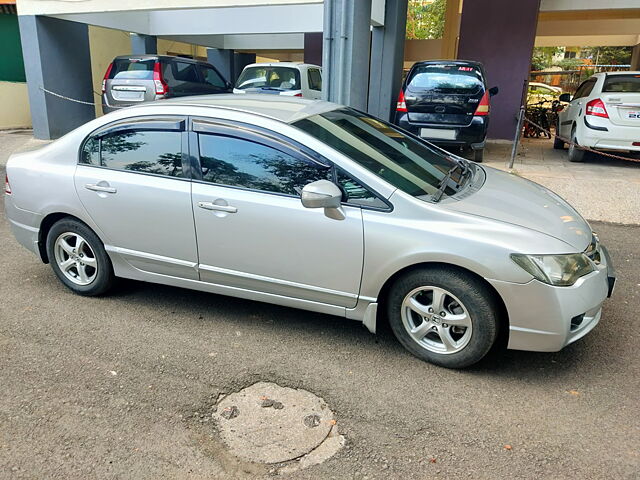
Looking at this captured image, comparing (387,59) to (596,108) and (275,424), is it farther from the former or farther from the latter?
(275,424)

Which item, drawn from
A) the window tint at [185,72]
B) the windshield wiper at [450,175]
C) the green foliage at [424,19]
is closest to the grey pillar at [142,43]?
the window tint at [185,72]

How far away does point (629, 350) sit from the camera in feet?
11.8

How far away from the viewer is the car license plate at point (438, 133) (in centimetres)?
913

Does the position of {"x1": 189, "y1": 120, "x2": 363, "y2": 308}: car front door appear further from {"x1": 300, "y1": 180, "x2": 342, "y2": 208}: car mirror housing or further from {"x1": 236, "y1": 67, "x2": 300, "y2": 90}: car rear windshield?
{"x1": 236, "y1": 67, "x2": 300, "y2": 90}: car rear windshield

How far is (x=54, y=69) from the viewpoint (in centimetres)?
1212

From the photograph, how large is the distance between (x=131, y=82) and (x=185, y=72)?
1252 millimetres

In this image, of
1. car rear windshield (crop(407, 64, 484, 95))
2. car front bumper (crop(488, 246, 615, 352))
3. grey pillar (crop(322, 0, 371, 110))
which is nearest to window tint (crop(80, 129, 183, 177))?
car front bumper (crop(488, 246, 615, 352))

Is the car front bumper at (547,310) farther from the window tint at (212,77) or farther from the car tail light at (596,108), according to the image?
the window tint at (212,77)

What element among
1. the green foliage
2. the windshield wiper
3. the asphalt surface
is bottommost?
the asphalt surface

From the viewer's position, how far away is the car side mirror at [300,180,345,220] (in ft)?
10.7

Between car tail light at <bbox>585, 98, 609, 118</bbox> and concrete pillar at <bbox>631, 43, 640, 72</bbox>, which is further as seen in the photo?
concrete pillar at <bbox>631, 43, 640, 72</bbox>

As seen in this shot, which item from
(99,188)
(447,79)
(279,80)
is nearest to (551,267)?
(99,188)

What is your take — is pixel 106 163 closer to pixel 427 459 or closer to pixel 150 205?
pixel 150 205

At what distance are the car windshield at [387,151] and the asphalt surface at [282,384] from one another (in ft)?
3.68
